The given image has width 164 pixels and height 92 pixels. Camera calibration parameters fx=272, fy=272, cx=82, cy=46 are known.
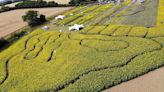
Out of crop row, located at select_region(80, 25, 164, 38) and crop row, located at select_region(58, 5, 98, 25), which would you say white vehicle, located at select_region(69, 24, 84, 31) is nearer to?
crop row, located at select_region(80, 25, 164, 38)

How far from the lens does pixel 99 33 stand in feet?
92.1

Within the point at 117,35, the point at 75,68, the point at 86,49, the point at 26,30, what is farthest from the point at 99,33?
the point at 26,30

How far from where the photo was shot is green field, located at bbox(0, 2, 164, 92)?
61.1ft

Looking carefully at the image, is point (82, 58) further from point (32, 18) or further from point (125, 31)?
point (32, 18)

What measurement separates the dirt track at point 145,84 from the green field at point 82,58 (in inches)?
15.7

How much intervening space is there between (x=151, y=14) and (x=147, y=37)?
9.18 m

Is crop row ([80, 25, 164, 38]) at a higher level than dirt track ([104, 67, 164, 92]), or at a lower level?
higher

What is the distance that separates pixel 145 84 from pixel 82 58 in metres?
6.05

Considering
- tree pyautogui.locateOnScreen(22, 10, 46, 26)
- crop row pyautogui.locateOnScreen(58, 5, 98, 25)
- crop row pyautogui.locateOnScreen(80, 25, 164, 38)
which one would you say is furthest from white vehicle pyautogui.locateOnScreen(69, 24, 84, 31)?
tree pyautogui.locateOnScreen(22, 10, 46, 26)

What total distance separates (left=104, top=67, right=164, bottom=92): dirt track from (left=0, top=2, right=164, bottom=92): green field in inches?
15.7

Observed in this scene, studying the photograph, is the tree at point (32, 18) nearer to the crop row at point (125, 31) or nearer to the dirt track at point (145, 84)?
the crop row at point (125, 31)

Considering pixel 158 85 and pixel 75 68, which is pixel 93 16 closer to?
pixel 75 68

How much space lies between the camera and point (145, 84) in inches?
699

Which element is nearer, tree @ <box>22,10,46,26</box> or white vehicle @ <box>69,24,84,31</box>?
white vehicle @ <box>69,24,84,31</box>
